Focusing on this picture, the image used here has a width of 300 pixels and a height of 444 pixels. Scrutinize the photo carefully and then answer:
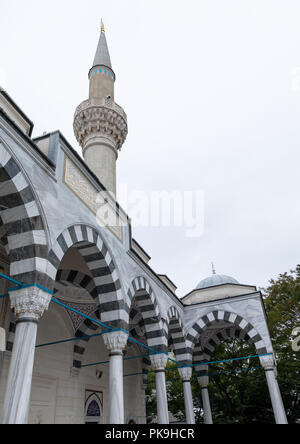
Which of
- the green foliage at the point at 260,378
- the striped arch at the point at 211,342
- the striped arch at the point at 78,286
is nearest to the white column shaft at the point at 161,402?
the striped arch at the point at 78,286

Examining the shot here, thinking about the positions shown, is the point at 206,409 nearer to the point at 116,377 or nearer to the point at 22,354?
the point at 116,377

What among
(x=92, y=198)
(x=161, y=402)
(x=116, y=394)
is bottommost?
(x=116, y=394)

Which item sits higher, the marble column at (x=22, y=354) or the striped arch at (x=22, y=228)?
the striped arch at (x=22, y=228)

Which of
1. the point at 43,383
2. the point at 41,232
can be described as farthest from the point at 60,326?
the point at 41,232

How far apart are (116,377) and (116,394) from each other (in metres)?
0.24

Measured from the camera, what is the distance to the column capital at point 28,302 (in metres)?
3.64

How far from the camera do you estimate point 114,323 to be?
5.73 metres

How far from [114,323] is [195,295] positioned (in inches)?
284

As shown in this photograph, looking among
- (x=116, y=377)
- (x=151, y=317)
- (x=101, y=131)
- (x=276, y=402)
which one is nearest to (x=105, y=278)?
(x=116, y=377)

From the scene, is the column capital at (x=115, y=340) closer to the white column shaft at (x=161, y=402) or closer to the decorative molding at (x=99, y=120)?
the white column shaft at (x=161, y=402)

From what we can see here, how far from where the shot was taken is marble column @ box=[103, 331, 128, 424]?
5.10m

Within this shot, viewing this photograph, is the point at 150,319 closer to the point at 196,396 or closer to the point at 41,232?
the point at 41,232

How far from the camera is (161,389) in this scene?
24.2ft

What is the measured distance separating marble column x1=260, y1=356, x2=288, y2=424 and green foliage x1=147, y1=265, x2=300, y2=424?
1876 millimetres
